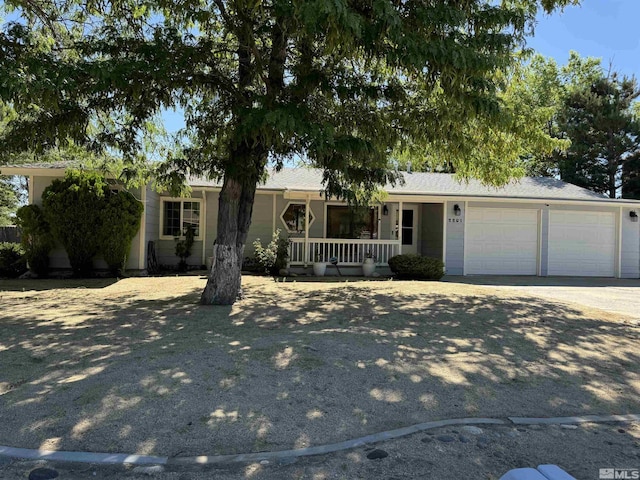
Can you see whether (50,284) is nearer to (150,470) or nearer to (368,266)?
(368,266)

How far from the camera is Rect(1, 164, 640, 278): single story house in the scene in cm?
1532

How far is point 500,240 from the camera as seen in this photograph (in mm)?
15969

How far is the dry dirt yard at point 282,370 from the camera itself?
3584 mm

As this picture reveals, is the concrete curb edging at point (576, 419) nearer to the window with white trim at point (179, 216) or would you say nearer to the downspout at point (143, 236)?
the downspout at point (143, 236)

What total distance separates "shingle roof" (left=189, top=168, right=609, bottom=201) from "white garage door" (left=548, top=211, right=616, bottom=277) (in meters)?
0.79

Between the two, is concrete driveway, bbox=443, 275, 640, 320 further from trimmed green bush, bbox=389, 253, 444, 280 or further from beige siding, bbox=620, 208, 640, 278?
beige siding, bbox=620, 208, 640, 278

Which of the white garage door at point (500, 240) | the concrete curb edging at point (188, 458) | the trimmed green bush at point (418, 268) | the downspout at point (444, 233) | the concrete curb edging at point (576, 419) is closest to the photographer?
the concrete curb edging at point (188, 458)

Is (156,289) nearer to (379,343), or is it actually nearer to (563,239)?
(379,343)

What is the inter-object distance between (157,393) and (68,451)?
1.05m

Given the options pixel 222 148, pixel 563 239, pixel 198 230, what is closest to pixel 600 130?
pixel 563 239

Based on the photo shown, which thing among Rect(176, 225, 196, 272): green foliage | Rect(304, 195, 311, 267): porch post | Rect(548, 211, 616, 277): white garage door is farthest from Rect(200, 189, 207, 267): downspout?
Rect(548, 211, 616, 277): white garage door

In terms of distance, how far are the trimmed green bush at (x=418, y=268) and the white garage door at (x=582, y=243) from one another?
4.99 meters

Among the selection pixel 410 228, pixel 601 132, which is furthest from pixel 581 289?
pixel 601 132

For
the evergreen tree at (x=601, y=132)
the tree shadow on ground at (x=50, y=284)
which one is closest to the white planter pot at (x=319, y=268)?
the tree shadow on ground at (x=50, y=284)
